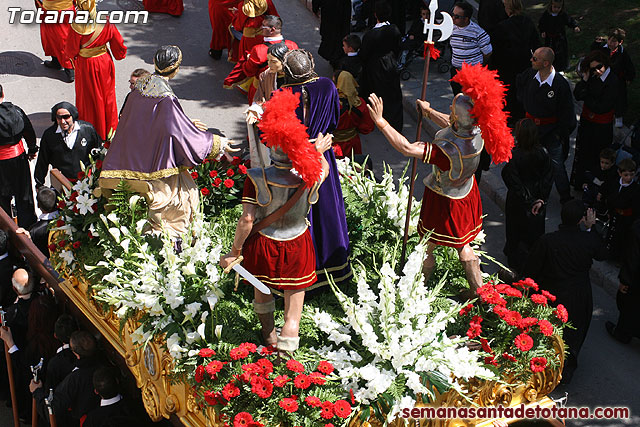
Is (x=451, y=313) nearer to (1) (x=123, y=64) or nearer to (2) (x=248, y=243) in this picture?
(2) (x=248, y=243)

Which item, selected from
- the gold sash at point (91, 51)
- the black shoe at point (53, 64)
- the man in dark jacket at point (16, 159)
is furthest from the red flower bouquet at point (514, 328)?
the black shoe at point (53, 64)

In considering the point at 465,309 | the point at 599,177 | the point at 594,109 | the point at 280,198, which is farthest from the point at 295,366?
the point at 594,109

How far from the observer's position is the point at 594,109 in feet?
32.0

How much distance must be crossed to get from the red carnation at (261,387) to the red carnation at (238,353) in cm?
29

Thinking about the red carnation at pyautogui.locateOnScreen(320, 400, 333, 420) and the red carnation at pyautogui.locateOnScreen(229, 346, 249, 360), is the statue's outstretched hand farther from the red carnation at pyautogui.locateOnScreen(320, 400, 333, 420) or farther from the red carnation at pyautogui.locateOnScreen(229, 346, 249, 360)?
the red carnation at pyautogui.locateOnScreen(320, 400, 333, 420)

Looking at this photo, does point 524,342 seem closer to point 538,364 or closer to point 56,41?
point 538,364

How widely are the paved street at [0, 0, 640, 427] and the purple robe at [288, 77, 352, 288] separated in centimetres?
260

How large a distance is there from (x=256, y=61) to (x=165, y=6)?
172 inches

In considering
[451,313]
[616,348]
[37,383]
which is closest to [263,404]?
[451,313]

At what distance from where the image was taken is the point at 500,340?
6000 mm

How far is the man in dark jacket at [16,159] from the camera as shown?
9000 millimetres

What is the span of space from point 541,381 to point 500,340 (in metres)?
0.42

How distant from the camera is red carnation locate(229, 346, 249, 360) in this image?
5.66m

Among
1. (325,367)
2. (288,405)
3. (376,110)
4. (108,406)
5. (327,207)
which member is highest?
(376,110)
